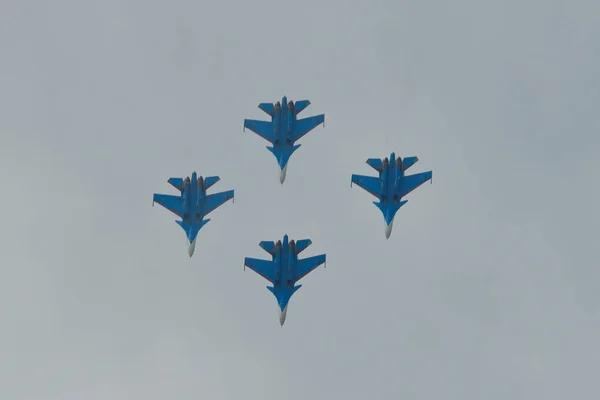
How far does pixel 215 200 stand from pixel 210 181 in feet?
12.5

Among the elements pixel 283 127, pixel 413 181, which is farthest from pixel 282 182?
pixel 413 181

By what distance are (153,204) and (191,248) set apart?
652cm

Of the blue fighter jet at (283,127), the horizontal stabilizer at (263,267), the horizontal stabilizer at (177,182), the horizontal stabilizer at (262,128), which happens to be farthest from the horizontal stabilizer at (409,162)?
the horizontal stabilizer at (177,182)

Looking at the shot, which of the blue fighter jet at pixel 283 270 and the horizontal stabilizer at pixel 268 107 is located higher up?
the horizontal stabilizer at pixel 268 107

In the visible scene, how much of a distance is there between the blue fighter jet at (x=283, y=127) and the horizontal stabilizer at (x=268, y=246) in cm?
880

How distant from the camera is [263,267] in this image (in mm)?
149875

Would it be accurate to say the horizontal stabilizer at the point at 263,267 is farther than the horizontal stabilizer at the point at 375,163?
Yes

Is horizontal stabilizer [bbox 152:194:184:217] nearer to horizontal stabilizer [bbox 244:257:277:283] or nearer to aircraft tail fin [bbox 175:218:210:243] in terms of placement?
aircraft tail fin [bbox 175:218:210:243]

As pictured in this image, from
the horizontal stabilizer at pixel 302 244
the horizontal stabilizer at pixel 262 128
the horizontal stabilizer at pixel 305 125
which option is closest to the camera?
the horizontal stabilizer at pixel 302 244

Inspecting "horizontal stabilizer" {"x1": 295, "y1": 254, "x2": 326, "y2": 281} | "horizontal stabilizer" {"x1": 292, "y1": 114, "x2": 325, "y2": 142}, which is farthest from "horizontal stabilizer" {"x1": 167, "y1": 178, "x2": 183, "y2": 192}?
"horizontal stabilizer" {"x1": 295, "y1": 254, "x2": 326, "y2": 281}

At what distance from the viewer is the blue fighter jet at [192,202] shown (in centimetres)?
15088

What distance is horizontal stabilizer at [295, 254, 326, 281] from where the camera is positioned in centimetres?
14962

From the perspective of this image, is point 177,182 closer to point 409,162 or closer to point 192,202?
point 192,202

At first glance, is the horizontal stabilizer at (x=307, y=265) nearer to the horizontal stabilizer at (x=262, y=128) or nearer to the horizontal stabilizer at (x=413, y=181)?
the horizontal stabilizer at (x=413, y=181)
